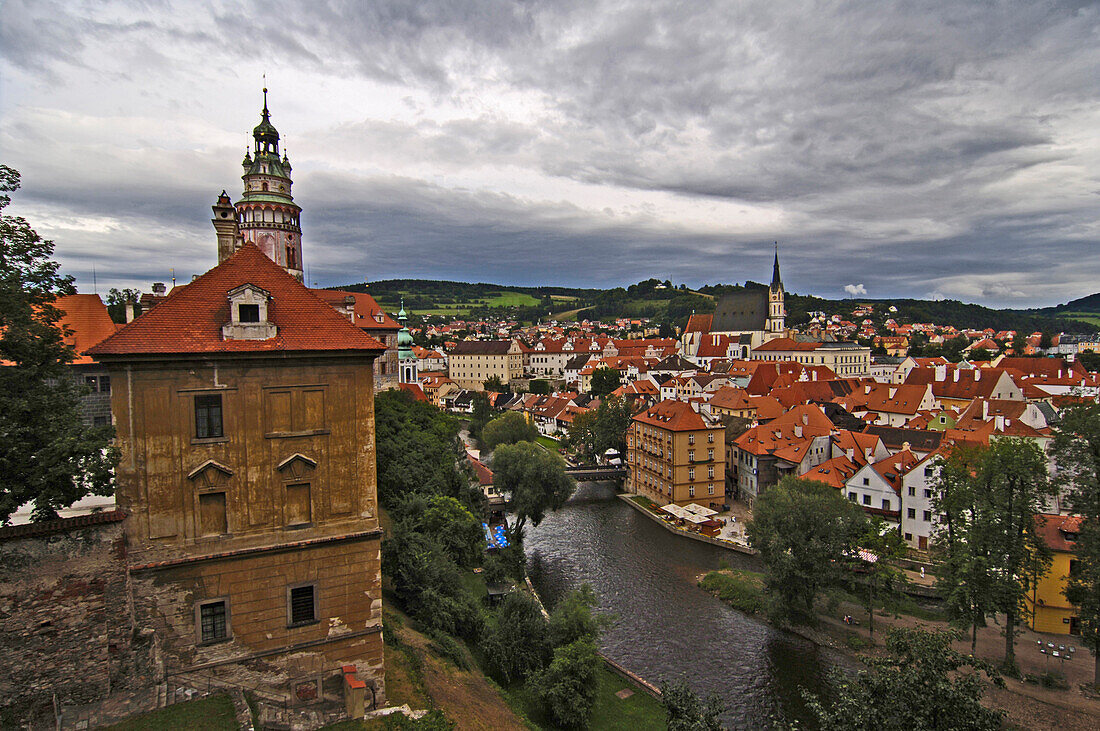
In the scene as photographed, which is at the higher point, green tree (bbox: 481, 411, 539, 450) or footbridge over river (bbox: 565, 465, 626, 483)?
green tree (bbox: 481, 411, 539, 450)

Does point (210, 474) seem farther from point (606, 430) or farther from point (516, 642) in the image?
point (606, 430)

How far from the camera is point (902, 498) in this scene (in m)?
33.6

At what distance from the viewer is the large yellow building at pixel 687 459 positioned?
43.1 meters

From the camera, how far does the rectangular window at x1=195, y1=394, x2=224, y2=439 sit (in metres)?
13.0

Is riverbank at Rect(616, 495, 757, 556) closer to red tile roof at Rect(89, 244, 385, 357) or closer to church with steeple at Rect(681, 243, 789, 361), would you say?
red tile roof at Rect(89, 244, 385, 357)

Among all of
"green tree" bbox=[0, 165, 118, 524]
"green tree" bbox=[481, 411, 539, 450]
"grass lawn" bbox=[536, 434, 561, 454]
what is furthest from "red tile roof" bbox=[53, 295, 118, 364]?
"grass lawn" bbox=[536, 434, 561, 454]

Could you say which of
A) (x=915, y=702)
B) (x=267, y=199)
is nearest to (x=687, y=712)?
(x=915, y=702)

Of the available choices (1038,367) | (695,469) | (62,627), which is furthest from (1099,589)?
(1038,367)

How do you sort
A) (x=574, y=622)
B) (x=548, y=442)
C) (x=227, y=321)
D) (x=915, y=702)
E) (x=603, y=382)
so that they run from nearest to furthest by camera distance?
1. (x=915, y=702)
2. (x=227, y=321)
3. (x=574, y=622)
4. (x=548, y=442)
5. (x=603, y=382)

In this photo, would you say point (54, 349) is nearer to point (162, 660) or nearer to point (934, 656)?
point (162, 660)

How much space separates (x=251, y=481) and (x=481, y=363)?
101m

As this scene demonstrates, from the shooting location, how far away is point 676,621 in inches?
1064

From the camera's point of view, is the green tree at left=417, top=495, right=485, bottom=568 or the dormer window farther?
the green tree at left=417, top=495, right=485, bottom=568

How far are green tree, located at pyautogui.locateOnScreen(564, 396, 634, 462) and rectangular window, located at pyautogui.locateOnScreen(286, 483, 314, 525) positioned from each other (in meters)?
43.8
